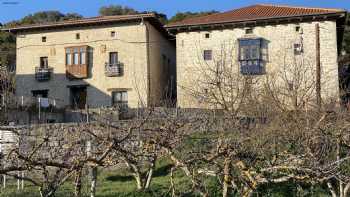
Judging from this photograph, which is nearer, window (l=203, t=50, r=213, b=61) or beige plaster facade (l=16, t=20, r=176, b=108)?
window (l=203, t=50, r=213, b=61)

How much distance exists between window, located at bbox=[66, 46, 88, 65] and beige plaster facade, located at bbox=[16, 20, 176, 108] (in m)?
0.29

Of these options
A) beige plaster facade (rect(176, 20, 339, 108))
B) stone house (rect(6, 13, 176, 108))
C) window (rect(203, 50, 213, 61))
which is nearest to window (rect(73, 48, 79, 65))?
stone house (rect(6, 13, 176, 108))

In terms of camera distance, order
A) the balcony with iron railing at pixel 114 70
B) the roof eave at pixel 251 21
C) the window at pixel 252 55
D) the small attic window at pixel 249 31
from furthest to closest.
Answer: the balcony with iron railing at pixel 114 70, the small attic window at pixel 249 31, the window at pixel 252 55, the roof eave at pixel 251 21

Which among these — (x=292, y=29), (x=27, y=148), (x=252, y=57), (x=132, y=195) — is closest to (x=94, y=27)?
(x=252, y=57)

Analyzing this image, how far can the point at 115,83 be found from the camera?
1350 inches

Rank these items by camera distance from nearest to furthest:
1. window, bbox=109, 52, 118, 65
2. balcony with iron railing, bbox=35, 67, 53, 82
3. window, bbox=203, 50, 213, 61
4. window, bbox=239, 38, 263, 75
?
window, bbox=239, 38, 263, 75 < window, bbox=203, 50, 213, 61 < window, bbox=109, 52, 118, 65 < balcony with iron railing, bbox=35, 67, 53, 82

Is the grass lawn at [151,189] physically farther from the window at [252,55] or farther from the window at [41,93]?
the window at [41,93]

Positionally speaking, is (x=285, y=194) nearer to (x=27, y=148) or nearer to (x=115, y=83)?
(x=27, y=148)

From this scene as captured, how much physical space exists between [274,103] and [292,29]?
1696cm

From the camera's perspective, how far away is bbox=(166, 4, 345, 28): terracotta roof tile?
31484 millimetres

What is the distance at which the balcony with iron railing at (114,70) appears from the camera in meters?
34.1

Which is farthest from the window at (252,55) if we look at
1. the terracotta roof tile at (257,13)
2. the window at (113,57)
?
the window at (113,57)

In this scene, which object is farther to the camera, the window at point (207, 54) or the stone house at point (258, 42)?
the window at point (207, 54)

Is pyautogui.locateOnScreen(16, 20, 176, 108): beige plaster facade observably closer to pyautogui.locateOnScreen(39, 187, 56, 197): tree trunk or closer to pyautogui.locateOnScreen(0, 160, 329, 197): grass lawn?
pyautogui.locateOnScreen(0, 160, 329, 197): grass lawn
